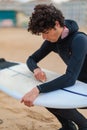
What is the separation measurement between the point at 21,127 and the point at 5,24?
11019 mm

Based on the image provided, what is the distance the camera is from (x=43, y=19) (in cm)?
231

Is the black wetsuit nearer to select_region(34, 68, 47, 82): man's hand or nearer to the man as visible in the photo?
the man

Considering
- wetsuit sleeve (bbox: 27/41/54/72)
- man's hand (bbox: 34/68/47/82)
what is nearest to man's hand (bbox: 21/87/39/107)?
man's hand (bbox: 34/68/47/82)

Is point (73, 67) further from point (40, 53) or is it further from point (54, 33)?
point (40, 53)

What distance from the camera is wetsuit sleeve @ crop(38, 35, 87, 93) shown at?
2318 millimetres

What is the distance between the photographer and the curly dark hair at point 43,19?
2312 millimetres

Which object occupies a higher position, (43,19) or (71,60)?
(43,19)

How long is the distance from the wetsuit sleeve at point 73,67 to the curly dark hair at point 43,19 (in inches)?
7.9

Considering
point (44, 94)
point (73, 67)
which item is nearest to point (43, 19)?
point (73, 67)

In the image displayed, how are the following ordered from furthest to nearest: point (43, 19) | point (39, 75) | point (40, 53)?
1. point (40, 53)
2. point (39, 75)
3. point (43, 19)

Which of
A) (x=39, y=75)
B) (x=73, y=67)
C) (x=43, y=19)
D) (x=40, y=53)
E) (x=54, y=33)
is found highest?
(x=43, y=19)

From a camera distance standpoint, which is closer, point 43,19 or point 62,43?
point 43,19

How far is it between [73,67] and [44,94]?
0.29 meters

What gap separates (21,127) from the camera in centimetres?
325
